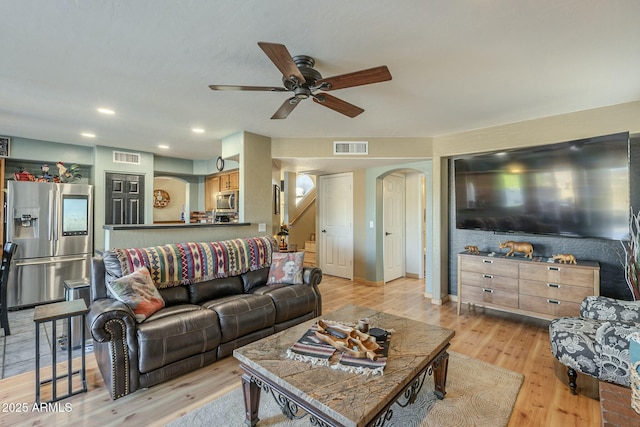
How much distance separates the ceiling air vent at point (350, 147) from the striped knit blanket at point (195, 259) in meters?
1.75

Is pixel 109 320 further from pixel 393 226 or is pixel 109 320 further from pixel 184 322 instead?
pixel 393 226

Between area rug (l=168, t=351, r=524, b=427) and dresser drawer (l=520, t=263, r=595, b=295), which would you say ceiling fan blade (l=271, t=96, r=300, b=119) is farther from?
dresser drawer (l=520, t=263, r=595, b=295)

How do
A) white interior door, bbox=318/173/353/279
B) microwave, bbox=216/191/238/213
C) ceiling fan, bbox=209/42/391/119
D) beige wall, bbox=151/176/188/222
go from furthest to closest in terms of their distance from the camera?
beige wall, bbox=151/176/188/222
microwave, bbox=216/191/238/213
white interior door, bbox=318/173/353/279
ceiling fan, bbox=209/42/391/119

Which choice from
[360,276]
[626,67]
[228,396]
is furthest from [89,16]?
[360,276]

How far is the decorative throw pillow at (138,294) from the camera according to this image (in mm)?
2344

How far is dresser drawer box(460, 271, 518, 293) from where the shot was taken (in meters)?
3.45

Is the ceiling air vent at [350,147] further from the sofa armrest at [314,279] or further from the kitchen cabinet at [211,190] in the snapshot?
the kitchen cabinet at [211,190]

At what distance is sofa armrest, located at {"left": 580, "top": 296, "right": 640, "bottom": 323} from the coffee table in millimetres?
1436

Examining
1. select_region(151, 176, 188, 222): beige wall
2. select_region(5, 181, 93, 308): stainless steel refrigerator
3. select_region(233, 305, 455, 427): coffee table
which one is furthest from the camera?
select_region(151, 176, 188, 222): beige wall

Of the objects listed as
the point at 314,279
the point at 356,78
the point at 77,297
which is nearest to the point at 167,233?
the point at 77,297

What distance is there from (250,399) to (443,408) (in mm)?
1302

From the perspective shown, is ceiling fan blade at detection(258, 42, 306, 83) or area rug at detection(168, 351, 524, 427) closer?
ceiling fan blade at detection(258, 42, 306, 83)

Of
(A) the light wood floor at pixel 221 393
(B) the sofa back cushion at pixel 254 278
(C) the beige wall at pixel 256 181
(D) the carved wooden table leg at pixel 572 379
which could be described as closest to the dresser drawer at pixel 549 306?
(A) the light wood floor at pixel 221 393

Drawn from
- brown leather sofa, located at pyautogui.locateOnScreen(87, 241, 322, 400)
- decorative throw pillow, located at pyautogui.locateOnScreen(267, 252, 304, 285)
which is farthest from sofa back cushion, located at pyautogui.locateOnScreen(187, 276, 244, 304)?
decorative throw pillow, located at pyautogui.locateOnScreen(267, 252, 304, 285)
